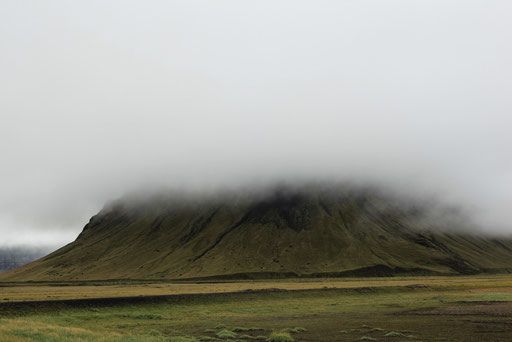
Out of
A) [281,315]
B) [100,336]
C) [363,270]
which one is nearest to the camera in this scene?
[100,336]

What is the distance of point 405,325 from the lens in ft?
122

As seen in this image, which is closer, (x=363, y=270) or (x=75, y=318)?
(x=75, y=318)

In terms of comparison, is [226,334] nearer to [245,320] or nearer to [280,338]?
[280,338]

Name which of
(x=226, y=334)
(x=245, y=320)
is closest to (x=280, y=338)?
(x=226, y=334)

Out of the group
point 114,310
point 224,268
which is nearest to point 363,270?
point 224,268

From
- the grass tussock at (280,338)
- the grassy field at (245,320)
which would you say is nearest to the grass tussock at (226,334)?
the grassy field at (245,320)

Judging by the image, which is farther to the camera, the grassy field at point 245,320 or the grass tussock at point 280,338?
the grassy field at point 245,320

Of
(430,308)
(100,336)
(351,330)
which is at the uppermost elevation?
(100,336)

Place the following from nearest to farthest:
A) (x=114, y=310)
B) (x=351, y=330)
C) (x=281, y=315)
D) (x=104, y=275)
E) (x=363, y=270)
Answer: (x=351, y=330) < (x=281, y=315) < (x=114, y=310) < (x=363, y=270) < (x=104, y=275)

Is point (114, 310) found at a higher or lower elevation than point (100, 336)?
lower

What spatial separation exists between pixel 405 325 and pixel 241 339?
53.8 feet

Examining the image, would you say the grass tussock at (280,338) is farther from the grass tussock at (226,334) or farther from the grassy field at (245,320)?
the grass tussock at (226,334)

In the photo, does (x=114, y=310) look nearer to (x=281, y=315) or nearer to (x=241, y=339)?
(x=281, y=315)

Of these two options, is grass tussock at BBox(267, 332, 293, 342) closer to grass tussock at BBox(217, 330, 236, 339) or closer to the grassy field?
the grassy field
